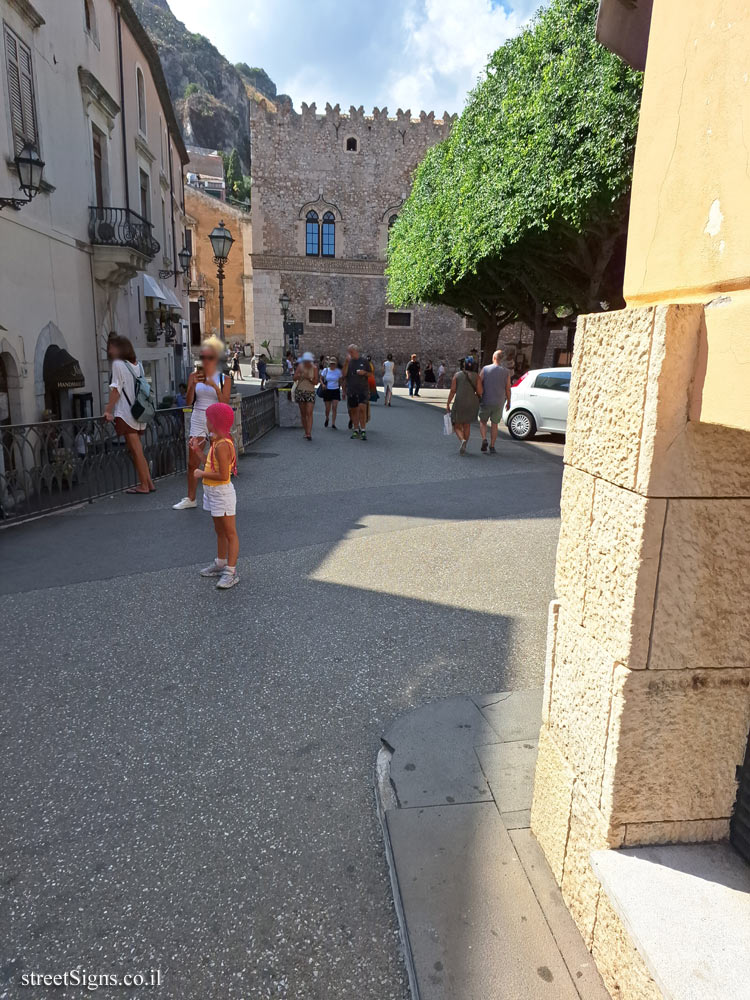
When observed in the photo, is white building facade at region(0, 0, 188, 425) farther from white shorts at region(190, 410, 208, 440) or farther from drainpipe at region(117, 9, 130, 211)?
white shorts at region(190, 410, 208, 440)

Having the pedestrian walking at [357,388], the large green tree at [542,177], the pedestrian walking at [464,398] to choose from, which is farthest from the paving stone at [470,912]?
the large green tree at [542,177]

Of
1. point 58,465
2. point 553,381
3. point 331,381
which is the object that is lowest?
point 58,465

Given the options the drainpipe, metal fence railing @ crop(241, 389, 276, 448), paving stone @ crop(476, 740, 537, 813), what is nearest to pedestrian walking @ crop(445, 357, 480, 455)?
metal fence railing @ crop(241, 389, 276, 448)

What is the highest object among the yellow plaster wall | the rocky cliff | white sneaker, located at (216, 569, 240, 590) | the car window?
the rocky cliff

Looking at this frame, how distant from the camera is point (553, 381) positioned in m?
12.6

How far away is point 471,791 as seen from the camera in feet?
8.36

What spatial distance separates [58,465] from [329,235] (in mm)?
32009

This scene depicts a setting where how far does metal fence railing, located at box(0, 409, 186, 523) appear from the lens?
668 cm

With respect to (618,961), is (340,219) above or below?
above

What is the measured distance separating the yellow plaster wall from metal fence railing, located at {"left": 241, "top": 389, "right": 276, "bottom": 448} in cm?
944

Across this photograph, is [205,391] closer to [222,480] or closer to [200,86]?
[222,480]

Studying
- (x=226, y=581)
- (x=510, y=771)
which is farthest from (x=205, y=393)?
(x=510, y=771)

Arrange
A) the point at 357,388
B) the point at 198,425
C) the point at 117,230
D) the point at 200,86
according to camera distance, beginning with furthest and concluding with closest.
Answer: the point at 200,86 → the point at 117,230 → the point at 357,388 → the point at 198,425

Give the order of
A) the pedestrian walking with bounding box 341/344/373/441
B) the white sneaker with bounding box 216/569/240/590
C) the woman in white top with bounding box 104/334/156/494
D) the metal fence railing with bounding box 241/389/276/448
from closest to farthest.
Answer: the white sneaker with bounding box 216/569/240/590
the woman in white top with bounding box 104/334/156/494
the metal fence railing with bounding box 241/389/276/448
the pedestrian walking with bounding box 341/344/373/441
